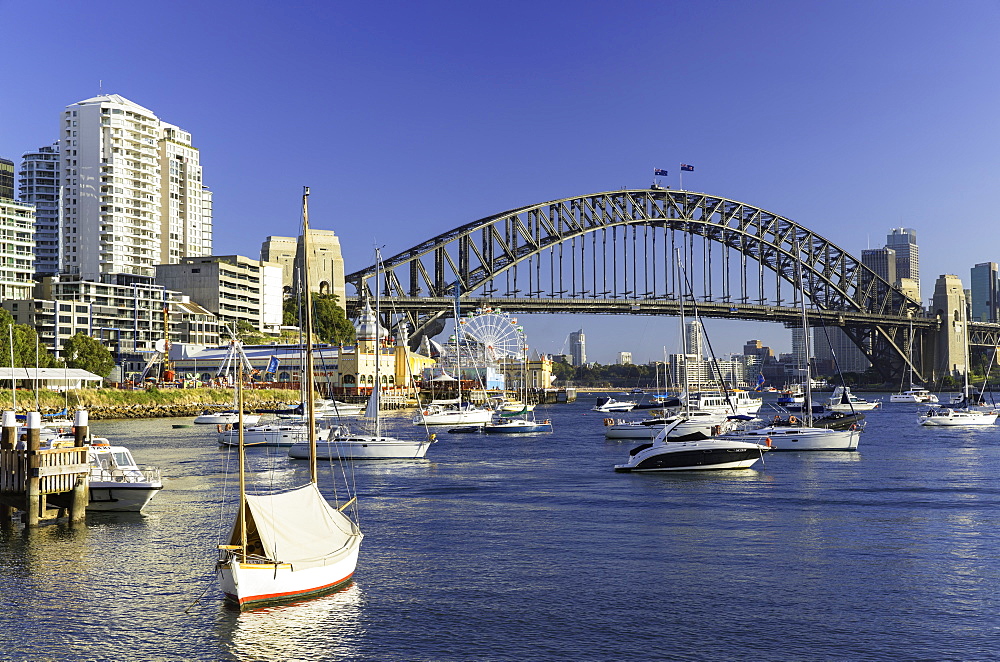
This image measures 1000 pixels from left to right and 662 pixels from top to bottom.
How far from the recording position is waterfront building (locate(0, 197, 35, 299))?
149750 mm

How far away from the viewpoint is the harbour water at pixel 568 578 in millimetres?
19688

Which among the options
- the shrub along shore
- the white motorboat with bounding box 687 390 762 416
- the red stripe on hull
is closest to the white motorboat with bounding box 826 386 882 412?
the white motorboat with bounding box 687 390 762 416

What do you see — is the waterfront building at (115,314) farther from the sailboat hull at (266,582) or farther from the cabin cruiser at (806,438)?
the sailboat hull at (266,582)

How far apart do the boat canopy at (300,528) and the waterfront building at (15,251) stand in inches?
5517

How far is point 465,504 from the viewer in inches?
1497

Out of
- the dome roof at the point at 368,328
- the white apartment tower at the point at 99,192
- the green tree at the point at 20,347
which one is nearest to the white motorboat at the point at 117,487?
the green tree at the point at 20,347

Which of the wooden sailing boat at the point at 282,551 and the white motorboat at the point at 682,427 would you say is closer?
the wooden sailing boat at the point at 282,551

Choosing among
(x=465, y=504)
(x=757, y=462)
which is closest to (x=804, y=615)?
(x=465, y=504)

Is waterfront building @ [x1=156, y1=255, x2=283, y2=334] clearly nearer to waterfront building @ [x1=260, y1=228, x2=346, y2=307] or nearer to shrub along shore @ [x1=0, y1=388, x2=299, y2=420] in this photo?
waterfront building @ [x1=260, y1=228, x2=346, y2=307]

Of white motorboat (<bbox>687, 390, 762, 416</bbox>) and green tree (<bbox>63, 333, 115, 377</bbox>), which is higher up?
green tree (<bbox>63, 333, 115, 377</bbox>)

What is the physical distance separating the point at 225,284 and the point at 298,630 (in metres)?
159

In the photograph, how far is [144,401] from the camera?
11419 cm

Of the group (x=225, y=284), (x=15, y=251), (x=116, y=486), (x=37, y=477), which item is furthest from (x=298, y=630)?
(x=225, y=284)

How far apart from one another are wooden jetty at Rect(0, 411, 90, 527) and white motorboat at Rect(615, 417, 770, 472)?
23974 mm
